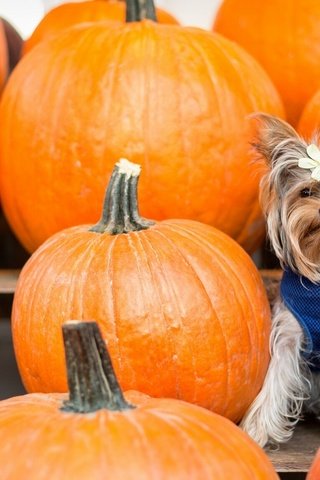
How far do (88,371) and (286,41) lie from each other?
174cm

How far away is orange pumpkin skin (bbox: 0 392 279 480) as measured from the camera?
1.33 m

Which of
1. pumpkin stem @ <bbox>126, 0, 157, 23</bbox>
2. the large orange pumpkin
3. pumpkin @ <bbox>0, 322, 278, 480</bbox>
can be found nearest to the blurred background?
the large orange pumpkin

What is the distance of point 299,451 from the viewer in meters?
2.12

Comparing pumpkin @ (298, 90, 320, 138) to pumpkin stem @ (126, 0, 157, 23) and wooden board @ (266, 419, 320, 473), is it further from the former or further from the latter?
wooden board @ (266, 419, 320, 473)

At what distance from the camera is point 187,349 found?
1.99m

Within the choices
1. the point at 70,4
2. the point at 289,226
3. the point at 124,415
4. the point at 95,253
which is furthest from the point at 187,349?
the point at 70,4

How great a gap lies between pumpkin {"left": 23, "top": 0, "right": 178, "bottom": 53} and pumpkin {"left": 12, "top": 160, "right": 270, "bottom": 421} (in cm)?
114

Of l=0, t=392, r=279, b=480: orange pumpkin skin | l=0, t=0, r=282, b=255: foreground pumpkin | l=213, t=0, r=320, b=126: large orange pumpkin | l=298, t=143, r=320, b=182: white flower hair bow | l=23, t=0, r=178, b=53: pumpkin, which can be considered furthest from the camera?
l=23, t=0, r=178, b=53: pumpkin

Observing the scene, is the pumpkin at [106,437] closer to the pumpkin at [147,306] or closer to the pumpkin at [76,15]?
the pumpkin at [147,306]

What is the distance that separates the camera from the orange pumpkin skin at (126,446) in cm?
133

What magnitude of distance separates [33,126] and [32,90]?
0.35 feet

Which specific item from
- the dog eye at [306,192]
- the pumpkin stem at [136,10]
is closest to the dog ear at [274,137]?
the dog eye at [306,192]

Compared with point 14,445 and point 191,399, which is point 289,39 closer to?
point 191,399

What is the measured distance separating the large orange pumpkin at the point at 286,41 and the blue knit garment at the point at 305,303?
86cm
